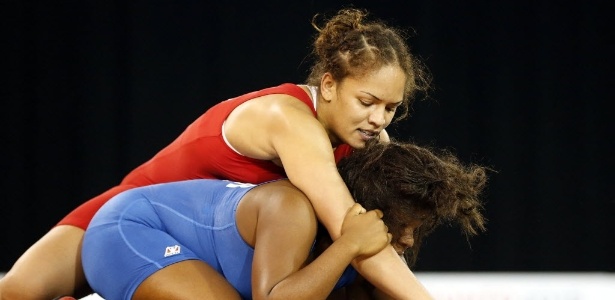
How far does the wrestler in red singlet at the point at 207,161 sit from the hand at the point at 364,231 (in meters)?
0.43

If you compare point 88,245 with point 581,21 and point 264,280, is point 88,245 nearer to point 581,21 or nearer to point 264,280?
point 264,280

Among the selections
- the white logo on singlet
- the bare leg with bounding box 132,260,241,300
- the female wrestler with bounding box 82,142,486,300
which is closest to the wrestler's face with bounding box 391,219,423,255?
the female wrestler with bounding box 82,142,486,300

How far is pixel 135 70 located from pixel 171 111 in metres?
0.24

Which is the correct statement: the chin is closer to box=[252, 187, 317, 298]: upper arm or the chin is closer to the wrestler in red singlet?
the wrestler in red singlet

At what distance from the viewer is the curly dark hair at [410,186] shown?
1.95 meters

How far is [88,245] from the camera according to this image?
2.15 metres

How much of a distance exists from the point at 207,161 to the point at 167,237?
363mm

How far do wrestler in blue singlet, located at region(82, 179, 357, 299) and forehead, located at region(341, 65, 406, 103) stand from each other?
0.36 meters

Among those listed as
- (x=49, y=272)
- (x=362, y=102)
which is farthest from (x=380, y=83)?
(x=49, y=272)

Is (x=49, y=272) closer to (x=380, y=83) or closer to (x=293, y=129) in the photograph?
(x=293, y=129)

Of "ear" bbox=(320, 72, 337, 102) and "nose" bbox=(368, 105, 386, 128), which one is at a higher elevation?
"ear" bbox=(320, 72, 337, 102)

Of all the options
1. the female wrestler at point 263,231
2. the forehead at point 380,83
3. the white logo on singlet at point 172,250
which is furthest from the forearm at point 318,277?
the forehead at point 380,83

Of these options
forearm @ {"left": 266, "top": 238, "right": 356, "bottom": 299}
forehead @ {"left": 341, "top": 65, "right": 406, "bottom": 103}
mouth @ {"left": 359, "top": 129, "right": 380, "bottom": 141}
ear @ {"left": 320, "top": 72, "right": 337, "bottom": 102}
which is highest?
forehead @ {"left": 341, "top": 65, "right": 406, "bottom": 103}

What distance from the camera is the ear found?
88.8 inches
